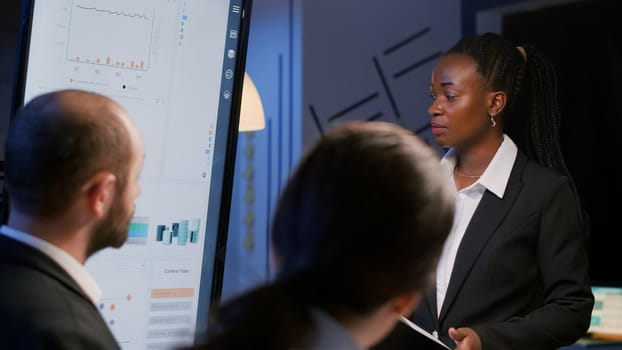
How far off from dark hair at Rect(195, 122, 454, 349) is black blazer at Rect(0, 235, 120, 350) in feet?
1.15

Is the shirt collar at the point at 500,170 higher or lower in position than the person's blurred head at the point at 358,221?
higher

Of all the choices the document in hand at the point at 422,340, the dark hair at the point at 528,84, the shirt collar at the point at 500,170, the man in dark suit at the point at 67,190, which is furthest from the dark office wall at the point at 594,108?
the man in dark suit at the point at 67,190

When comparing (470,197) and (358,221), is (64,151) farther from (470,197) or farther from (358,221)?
(470,197)

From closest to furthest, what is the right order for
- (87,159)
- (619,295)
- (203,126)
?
(87,159) → (203,126) → (619,295)

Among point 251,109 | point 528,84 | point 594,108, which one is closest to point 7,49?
point 251,109

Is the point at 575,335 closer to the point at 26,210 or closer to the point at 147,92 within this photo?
the point at 147,92

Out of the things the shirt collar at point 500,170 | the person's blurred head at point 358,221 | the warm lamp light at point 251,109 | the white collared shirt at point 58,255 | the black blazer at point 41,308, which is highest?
the warm lamp light at point 251,109

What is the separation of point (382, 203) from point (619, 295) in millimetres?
2682

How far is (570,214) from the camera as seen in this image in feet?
6.11

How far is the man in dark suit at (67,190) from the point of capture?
1.09m

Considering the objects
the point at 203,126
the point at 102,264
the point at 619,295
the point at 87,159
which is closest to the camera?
the point at 87,159

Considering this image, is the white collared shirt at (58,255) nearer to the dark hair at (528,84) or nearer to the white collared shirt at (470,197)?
the white collared shirt at (470,197)

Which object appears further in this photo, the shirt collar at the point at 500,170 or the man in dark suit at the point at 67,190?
the shirt collar at the point at 500,170

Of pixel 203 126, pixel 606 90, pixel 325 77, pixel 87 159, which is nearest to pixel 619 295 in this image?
pixel 606 90
